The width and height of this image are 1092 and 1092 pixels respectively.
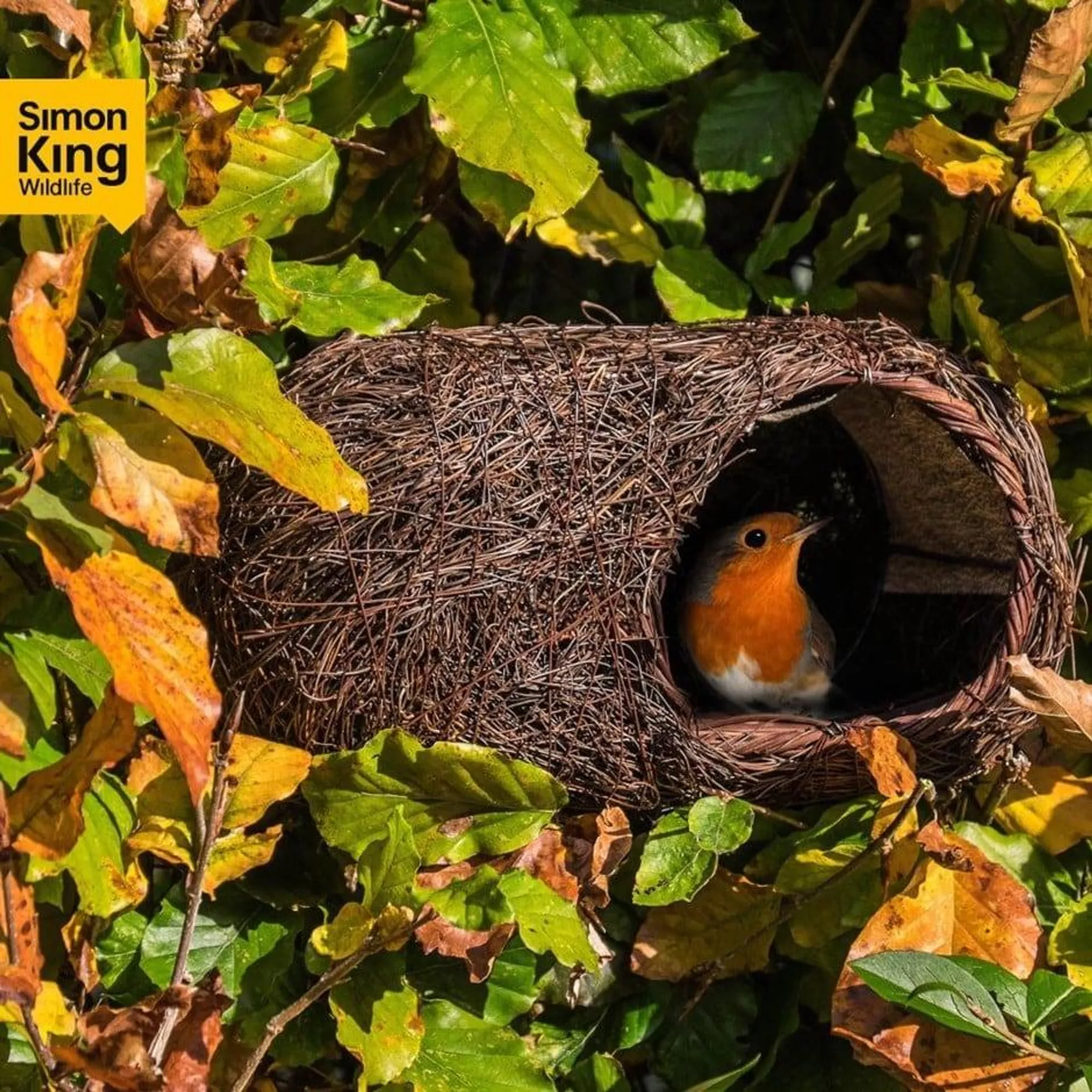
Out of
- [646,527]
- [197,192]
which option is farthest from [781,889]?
[197,192]

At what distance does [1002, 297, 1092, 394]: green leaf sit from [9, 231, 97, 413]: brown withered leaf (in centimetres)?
166

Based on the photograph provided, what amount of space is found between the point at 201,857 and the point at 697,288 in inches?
53.7

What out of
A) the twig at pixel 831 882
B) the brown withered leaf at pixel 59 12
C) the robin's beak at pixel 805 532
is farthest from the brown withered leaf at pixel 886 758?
the brown withered leaf at pixel 59 12

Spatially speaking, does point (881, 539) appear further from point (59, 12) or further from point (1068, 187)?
point (59, 12)

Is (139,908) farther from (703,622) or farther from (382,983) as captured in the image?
(703,622)

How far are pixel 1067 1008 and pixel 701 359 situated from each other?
3.59 ft

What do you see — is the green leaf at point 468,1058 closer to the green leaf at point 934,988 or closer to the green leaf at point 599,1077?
the green leaf at point 599,1077

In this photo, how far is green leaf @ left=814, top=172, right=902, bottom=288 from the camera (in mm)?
2994

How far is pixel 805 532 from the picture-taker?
128 inches

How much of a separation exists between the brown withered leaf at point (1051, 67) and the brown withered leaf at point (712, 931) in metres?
1.31

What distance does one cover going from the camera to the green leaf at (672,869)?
2.47 meters

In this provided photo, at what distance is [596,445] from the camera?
2.52 m

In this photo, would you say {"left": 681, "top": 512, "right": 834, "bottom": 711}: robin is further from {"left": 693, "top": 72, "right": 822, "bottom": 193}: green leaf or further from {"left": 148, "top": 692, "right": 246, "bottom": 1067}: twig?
{"left": 148, "top": 692, "right": 246, "bottom": 1067}: twig

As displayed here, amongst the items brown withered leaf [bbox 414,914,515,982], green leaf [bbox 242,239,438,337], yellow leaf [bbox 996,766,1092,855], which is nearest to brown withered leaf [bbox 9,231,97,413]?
green leaf [bbox 242,239,438,337]
